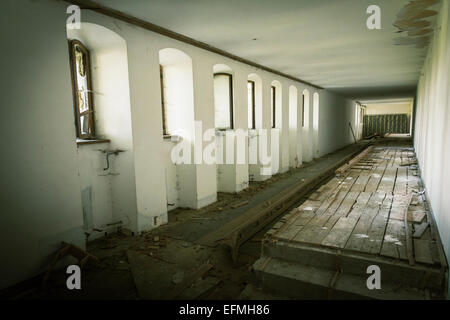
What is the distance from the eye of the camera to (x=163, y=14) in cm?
429

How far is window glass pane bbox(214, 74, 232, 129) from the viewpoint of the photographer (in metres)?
7.77

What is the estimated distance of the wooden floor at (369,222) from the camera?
10.5 ft

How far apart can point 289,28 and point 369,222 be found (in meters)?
3.49

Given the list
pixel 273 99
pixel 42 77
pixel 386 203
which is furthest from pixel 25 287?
pixel 273 99

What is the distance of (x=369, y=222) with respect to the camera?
4004mm

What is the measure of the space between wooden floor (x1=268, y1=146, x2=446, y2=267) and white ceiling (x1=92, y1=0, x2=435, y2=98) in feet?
10.0

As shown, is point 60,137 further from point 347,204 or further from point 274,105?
point 274,105

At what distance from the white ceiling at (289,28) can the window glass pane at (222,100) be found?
1.01 m

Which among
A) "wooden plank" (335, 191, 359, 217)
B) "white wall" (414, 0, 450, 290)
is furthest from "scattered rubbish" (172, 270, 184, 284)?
"white wall" (414, 0, 450, 290)

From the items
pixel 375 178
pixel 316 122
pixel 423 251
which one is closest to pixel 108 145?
pixel 423 251

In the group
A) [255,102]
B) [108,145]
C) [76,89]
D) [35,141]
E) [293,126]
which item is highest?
[255,102]

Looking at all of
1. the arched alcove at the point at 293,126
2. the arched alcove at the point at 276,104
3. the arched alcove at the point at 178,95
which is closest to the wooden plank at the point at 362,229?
the arched alcove at the point at 178,95

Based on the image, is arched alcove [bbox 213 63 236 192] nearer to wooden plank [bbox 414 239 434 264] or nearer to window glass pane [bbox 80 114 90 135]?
window glass pane [bbox 80 114 90 135]
